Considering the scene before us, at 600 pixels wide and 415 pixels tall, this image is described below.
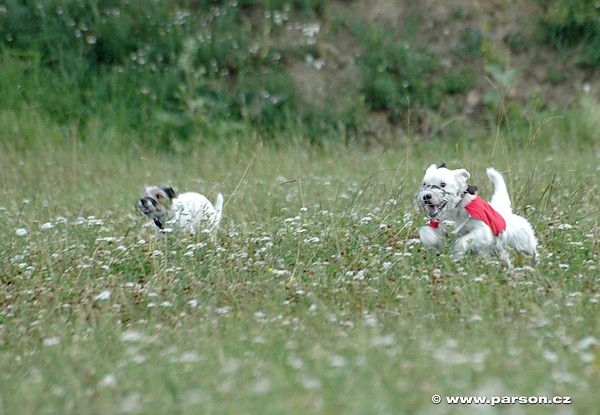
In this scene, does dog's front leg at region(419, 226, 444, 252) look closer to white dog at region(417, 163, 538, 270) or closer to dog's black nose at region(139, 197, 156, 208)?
white dog at region(417, 163, 538, 270)

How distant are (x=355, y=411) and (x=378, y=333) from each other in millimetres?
1294

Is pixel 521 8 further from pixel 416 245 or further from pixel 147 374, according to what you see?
pixel 147 374

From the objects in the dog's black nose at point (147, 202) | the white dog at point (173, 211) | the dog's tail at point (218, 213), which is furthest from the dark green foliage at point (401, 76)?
the dog's black nose at point (147, 202)

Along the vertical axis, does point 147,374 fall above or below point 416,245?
above

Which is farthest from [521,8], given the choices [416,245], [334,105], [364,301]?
[364,301]

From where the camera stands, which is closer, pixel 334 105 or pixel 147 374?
pixel 147 374

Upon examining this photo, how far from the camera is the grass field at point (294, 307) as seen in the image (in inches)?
153

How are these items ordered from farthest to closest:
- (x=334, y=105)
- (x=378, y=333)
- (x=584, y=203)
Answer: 1. (x=334, y=105)
2. (x=584, y=203)
3. (x=378, y=333)

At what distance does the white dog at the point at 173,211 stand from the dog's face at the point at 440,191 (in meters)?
2.02

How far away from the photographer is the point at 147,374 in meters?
4.23

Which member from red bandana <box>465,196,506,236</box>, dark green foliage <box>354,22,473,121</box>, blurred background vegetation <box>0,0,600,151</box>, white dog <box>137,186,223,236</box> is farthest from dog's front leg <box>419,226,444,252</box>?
dark green foliage <box>354,22,473,121</box>

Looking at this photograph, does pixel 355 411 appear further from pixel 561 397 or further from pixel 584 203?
pixel 584 203

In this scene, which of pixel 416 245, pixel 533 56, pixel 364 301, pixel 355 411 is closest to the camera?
pixel 355 411

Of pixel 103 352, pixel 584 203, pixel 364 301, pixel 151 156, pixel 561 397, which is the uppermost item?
pixel 561 397
